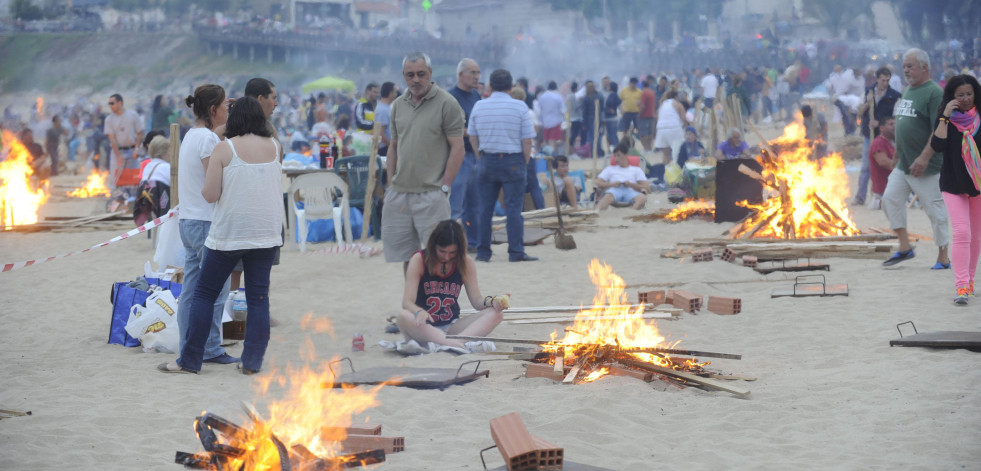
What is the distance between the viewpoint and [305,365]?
6.91 metres

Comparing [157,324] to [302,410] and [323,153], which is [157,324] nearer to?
[302,410]

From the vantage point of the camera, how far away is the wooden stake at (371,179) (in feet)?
39.0

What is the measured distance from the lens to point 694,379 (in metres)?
5.95

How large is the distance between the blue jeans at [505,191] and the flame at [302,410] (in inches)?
146

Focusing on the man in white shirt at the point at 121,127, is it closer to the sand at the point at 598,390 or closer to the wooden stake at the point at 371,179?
the wooden stake at the point at 371,179

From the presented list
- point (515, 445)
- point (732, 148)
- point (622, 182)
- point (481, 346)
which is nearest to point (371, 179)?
point (622, 182)

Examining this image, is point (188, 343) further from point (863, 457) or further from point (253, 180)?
Answer: point (863, 457)

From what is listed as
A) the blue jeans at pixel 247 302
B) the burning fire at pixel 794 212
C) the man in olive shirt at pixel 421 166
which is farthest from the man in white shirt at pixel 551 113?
the blue jeans at pixel 247 302

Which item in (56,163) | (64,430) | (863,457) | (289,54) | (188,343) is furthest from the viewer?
(289,54)

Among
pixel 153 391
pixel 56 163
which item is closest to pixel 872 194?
pixel 153 391

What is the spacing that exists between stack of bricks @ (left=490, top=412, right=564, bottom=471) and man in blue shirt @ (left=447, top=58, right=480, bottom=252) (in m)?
5.65

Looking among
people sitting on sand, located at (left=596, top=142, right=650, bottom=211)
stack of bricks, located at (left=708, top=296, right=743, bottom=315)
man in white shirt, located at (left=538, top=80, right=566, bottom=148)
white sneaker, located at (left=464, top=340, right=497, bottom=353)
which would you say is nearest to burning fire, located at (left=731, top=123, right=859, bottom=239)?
stack of bricks, located at (left=708, top=296, right=743, bottom=315)

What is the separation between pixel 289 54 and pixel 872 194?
66060mm

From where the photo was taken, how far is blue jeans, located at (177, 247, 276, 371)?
646 centimetres
